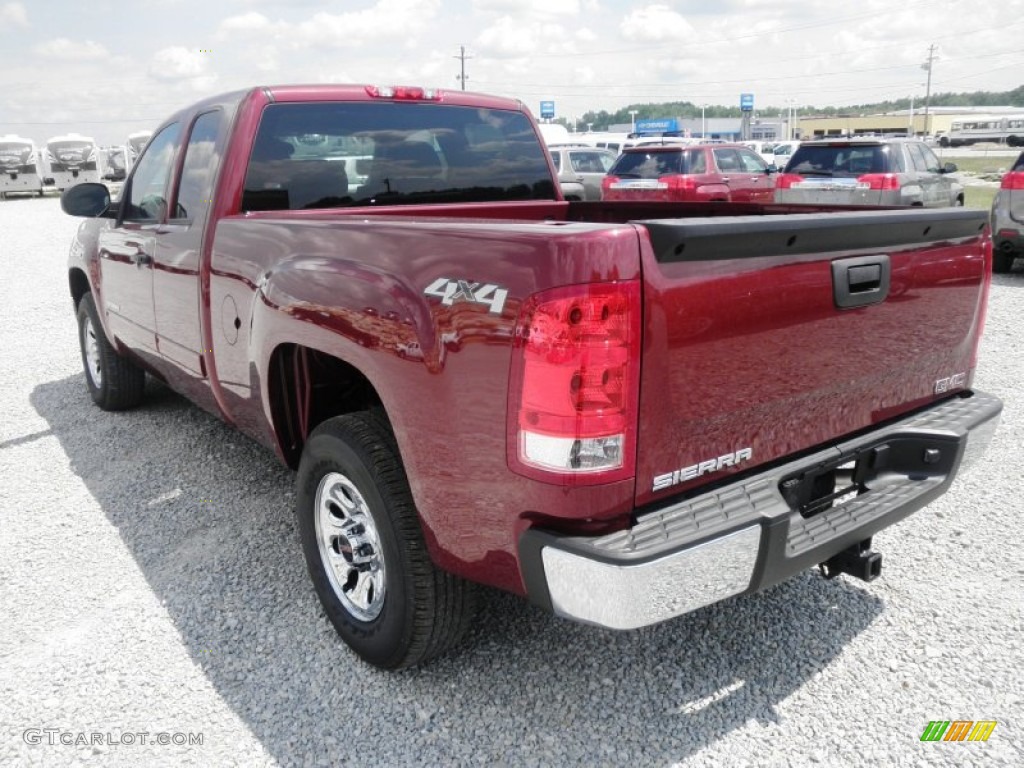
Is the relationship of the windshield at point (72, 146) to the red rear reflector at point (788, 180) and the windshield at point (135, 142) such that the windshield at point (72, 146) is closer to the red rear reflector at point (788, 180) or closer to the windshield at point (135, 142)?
the windshield at point (135, 142)

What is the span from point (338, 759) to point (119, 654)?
1.01m

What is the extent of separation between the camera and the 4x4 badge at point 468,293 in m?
2.02

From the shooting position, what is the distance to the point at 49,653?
2.92 metres

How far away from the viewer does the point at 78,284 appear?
5711 mm

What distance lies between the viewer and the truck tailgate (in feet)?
6.67

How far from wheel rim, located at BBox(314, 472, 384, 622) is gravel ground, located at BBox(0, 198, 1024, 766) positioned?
22 cm

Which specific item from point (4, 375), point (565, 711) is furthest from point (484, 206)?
point (4, 375)

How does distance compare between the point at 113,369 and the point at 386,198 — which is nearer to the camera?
the point at 386,198

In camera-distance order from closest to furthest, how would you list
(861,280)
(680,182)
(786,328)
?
(786,328) < (861,280) < (680,182)

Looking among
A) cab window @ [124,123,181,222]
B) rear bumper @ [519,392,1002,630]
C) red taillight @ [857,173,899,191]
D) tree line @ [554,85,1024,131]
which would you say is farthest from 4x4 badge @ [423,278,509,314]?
tree line @ [554,85,1024,131]

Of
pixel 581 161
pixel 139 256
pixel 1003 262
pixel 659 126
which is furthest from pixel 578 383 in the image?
pixel 659 126

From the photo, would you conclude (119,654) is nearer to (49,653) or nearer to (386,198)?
(49,653)

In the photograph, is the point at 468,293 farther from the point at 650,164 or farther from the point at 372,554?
the point at 650,164

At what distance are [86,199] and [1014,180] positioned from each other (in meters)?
9.27
